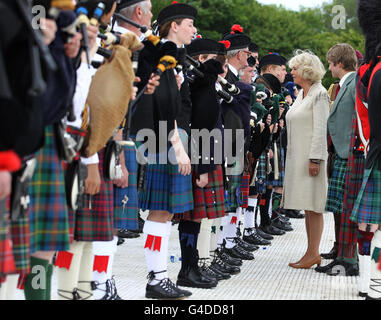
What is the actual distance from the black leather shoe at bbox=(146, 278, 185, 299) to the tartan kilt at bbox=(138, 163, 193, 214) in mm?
487

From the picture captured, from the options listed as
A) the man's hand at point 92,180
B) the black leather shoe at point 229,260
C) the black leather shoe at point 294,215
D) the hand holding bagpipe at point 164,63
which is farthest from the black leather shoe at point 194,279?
the black leather shoe at point 294,215

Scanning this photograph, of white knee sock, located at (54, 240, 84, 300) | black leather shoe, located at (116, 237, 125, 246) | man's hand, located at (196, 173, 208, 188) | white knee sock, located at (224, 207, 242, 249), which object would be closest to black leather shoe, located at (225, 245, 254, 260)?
white knee sock, located at (224, 207, 242, 249)

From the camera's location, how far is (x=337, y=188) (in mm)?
5891

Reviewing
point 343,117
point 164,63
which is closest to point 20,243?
point 164,63

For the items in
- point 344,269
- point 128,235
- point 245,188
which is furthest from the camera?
point 128,235

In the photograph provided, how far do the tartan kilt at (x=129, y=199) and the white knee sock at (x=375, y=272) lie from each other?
1.58 meters

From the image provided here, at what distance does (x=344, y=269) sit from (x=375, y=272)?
1.34m

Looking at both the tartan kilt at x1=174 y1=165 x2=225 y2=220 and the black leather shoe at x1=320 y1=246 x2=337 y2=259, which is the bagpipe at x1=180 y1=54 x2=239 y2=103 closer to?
the tartan kilt at x1=174 y1=165 x2=225 y2=220

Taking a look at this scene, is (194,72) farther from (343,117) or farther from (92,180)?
(343,117)

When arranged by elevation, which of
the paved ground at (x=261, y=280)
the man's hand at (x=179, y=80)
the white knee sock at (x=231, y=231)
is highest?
the man's hand at (x=179, y=80)

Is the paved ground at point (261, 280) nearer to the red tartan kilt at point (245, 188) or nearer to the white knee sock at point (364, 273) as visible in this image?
the white knee sock at point (364, 273)

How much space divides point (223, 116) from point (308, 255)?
154 centimetres

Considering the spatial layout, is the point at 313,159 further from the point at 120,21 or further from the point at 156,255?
the point at 120,21

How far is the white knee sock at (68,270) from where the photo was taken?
3.34m
